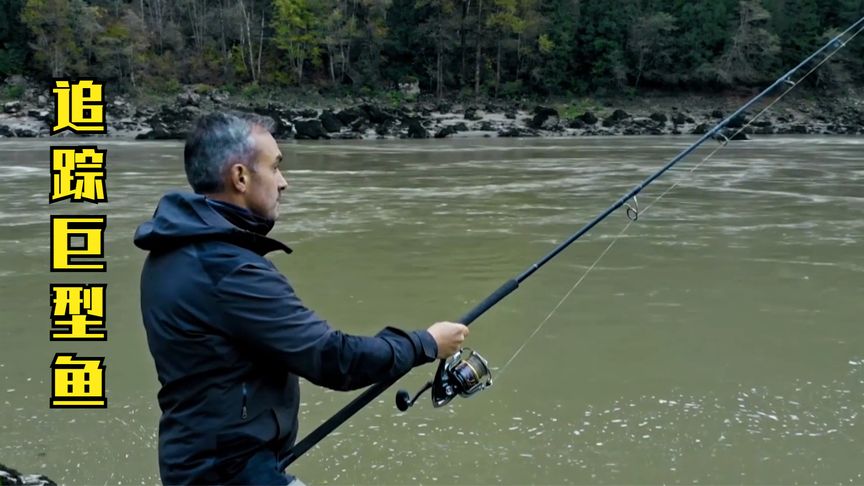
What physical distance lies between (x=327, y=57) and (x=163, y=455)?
55053mm

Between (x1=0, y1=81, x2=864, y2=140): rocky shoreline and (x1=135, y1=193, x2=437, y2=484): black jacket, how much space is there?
2893 centimetres

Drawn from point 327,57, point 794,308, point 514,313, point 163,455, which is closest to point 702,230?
point 794,308

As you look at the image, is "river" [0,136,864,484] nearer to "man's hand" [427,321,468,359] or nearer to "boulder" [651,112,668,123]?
"man's hand" [427,321,468,359]

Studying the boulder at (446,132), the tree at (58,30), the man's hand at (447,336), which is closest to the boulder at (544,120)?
the boulder at (446,132)

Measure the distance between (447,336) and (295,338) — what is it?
48 centimetres

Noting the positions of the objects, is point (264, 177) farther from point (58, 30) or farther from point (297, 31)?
point (297, 31)

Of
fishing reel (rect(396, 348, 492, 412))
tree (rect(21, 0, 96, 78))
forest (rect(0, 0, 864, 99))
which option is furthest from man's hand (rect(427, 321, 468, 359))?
tree (rect(21, 0, 96, 78))

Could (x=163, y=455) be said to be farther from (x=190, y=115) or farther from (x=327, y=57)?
(x=327, y=57)

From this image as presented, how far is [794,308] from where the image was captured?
21.4 ft

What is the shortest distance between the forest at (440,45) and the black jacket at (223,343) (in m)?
48.4

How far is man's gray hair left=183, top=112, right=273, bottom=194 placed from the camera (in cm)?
195

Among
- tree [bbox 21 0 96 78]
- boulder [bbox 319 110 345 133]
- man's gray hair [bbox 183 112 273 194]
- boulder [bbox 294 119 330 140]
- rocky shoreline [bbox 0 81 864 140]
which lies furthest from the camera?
tree [bbox 21 0 96 78]

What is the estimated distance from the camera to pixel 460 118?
131 feet

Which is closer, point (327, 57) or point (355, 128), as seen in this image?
point (355, 128)
